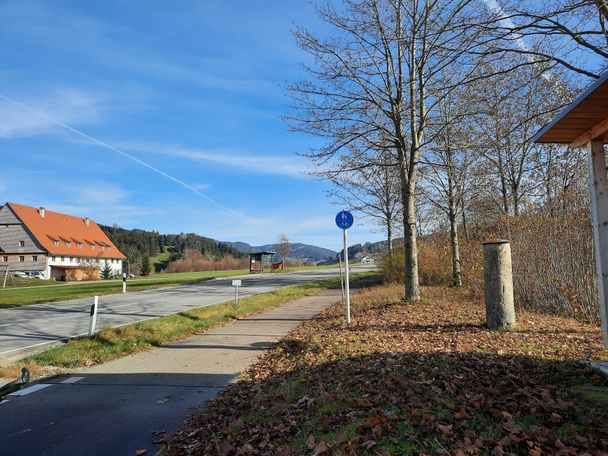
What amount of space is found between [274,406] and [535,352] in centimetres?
396

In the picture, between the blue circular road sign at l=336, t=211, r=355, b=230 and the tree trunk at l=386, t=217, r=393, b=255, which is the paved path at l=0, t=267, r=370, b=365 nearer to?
the blue circular road sign at l=336, t=211, r=355, b=230

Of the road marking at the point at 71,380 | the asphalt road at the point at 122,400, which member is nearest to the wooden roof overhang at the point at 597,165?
the asphalt road at the point at 122,400

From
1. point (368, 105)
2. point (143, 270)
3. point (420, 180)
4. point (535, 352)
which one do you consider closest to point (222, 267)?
point (143, 270)

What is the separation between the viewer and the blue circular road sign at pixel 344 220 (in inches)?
484

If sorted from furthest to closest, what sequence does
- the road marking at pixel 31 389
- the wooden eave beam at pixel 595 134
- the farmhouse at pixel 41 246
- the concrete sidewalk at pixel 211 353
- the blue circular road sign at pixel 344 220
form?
the farmhouse at pixel 41 246, the blue circular road sign at pixel 344 220, the concrete sidewalk at pixel 211 353, the road marking at pixel 31 389, the wooden eave beam at pixel 595 134

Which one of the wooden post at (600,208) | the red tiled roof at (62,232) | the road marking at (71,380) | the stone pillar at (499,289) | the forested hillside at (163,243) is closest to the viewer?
the wooden post at (600,208)

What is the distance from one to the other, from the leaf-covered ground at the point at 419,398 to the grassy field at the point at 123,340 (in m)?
3.55

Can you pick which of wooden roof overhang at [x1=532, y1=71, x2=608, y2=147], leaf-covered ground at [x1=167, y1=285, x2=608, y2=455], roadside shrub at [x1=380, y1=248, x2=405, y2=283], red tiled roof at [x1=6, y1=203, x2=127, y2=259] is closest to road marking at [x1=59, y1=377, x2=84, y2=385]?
leaf-covered ground at [x1=167, y1=285, x2=608, y2=455]

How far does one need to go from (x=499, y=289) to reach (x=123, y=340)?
837 centimetres

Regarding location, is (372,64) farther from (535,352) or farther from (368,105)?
(535,352)

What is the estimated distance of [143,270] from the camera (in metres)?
64.8

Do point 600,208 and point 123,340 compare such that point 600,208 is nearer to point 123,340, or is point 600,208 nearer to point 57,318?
point 123,340

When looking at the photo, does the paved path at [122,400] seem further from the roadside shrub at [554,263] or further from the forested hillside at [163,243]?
the forested hillside at [163,243]

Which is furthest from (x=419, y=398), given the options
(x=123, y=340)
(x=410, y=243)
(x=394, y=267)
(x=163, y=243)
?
(x=163, y=243)
